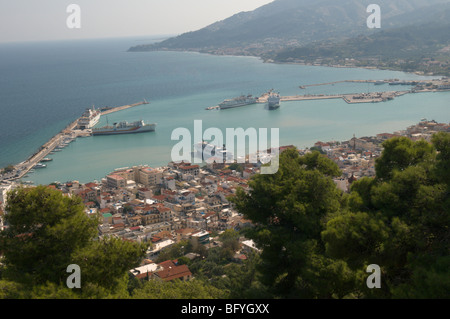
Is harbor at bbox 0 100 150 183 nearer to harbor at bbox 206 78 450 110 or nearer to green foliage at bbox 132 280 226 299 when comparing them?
harbor at bbox 206 78 450 110

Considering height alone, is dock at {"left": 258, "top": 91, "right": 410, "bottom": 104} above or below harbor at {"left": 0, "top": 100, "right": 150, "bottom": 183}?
above

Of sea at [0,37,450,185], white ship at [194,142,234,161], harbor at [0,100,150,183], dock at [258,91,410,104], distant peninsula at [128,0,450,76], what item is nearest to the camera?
harbor at [0,100,150,183]

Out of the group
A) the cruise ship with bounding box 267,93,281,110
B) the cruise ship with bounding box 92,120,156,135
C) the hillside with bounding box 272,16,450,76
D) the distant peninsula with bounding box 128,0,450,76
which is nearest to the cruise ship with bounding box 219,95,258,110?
the cruise ship with bounding box 267,93,281,110

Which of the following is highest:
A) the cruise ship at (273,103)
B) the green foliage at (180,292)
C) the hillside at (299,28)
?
the hillside at (299,28)

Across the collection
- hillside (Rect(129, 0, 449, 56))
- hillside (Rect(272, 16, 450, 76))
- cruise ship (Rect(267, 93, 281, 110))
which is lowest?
cruise ship (Rect(267, 93, 281, 110))

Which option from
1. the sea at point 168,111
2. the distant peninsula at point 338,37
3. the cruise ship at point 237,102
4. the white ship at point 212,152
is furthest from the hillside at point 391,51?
the white ship at point 212,152

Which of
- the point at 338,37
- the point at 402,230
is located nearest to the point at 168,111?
the point at 402,230

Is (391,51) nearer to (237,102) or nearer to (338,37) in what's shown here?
(338,37)

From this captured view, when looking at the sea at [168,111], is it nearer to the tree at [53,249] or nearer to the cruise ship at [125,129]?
the cruise ship at [125,129]
